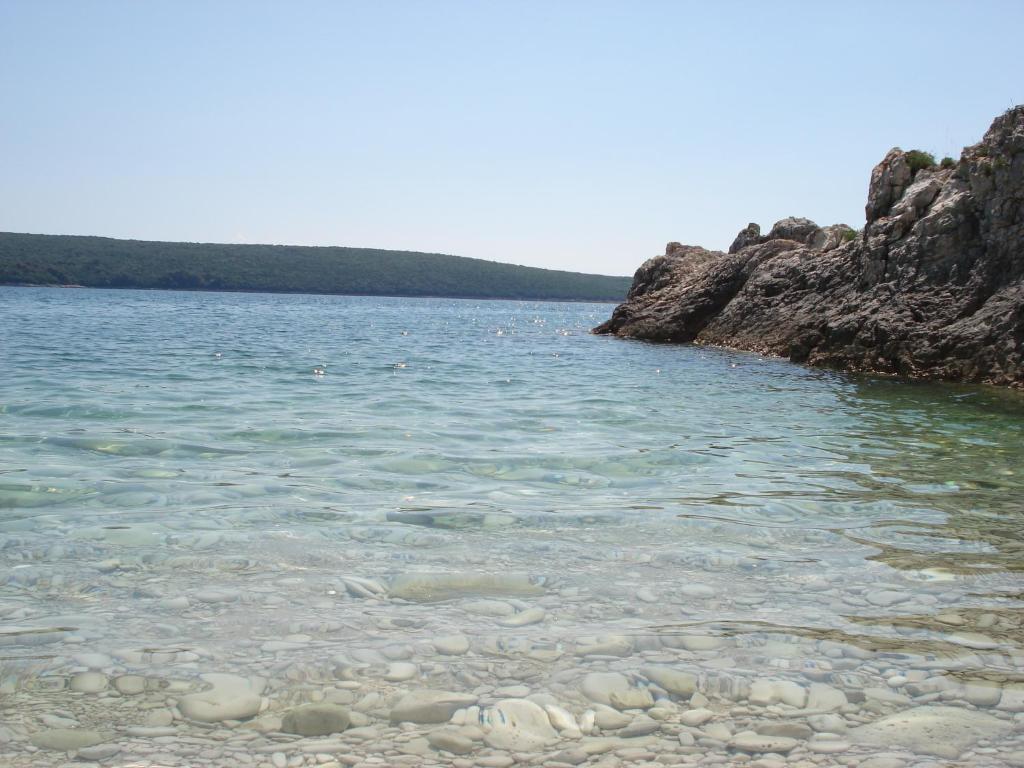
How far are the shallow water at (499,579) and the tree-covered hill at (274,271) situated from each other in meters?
135

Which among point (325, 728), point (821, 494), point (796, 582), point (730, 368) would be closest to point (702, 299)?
point (730, 368)

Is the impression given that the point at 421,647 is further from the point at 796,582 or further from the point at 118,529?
the point at 118,529

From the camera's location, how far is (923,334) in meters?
17.7

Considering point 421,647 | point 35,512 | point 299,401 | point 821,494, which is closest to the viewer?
point 421,647

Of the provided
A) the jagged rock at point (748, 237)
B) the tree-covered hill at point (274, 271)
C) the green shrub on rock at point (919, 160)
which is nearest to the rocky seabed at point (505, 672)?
the green shrub on rock at point (919, 160)

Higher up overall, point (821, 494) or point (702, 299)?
point (702, 299)

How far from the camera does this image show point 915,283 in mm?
18547

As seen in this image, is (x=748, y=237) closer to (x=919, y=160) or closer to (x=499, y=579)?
(x=919, y=160)

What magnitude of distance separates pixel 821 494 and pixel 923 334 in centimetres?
1261

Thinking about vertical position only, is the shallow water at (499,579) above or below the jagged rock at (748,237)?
below

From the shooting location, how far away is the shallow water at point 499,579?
10.0ft

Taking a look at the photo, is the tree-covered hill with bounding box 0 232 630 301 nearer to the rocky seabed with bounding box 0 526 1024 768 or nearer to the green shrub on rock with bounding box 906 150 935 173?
the green shrub on rock with bounding box 906 150 935 173

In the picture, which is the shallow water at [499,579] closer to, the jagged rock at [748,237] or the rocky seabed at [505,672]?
the rocky seabed at [505,672]

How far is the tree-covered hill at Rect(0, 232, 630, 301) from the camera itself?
132500 millimetres
